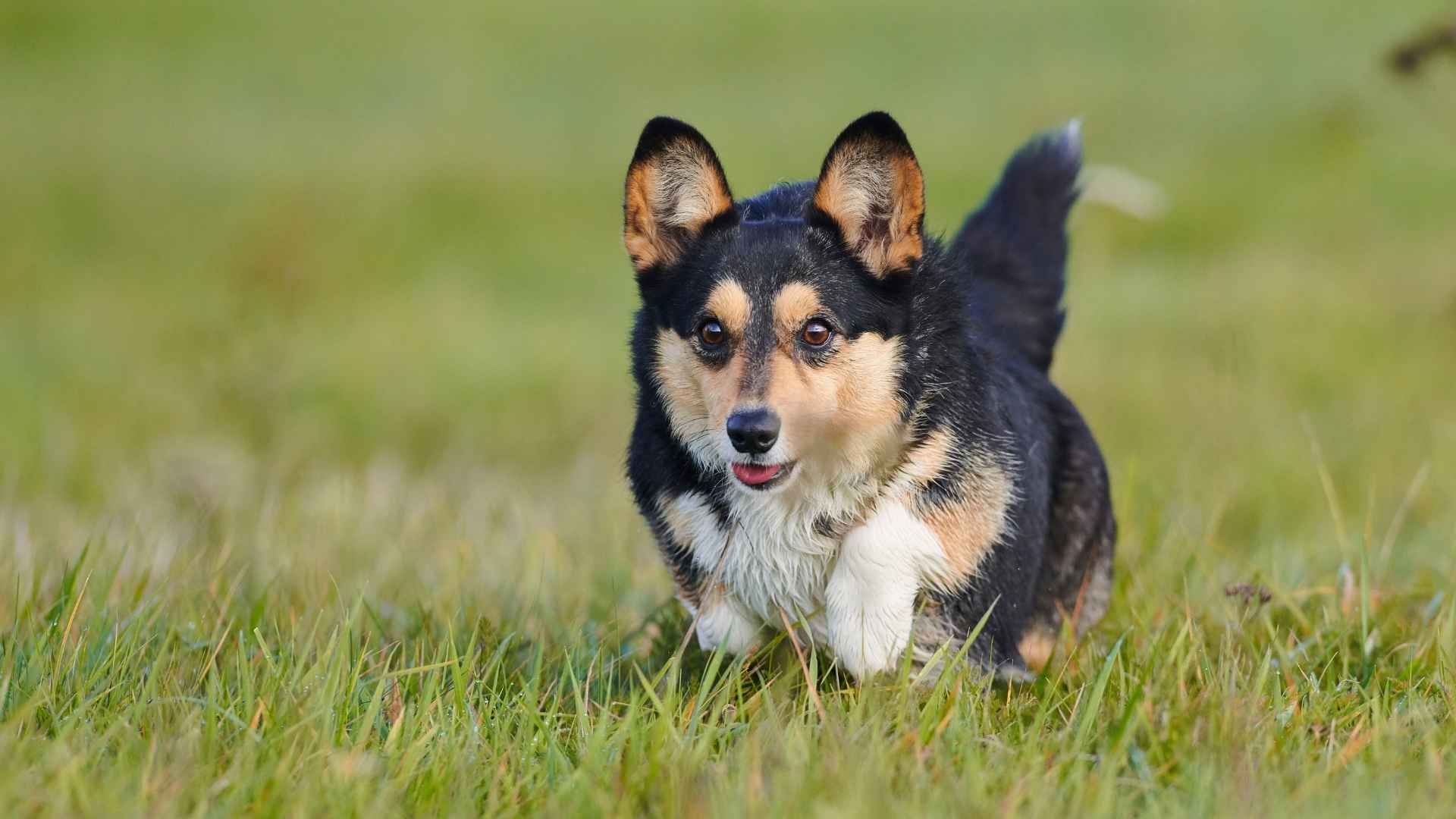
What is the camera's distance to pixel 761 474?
3.20 m

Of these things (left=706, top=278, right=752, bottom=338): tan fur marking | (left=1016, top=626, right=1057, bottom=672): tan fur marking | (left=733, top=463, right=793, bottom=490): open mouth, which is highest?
(left=706, top=278, right=752, bottom=338): tan fur marking

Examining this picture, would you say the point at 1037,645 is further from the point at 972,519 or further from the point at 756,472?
the point at 756,472

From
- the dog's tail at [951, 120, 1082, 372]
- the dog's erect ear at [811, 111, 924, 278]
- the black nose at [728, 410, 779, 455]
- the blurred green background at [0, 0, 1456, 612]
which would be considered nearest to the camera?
the black nose at [728, 410, 779, 455]

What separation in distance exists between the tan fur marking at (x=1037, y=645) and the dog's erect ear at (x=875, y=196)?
3.94ft

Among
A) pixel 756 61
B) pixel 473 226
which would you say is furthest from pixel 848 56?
pixel 473 226

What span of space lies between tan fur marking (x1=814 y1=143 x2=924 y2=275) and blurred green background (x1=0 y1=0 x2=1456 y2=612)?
1.51m

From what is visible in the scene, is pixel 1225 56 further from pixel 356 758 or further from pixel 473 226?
pixel 356 758

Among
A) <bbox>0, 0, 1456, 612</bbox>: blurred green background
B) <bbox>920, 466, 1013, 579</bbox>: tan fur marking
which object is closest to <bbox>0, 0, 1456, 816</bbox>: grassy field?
<bbox>0, 0, 1456, 612</bbox>: blurred green background

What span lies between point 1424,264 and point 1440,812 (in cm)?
1001

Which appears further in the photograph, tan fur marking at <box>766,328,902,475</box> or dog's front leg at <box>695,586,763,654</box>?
dog's front leg at <box>695,586,763,654</box>

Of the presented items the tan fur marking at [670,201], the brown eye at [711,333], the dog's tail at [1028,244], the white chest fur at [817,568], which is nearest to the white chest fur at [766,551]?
the white chest fur at [817,568]

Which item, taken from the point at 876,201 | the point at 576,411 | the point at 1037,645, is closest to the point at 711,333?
the point at 876,201

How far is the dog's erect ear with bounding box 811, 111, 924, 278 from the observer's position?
3301 mm

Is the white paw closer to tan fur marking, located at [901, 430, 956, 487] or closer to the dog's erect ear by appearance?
tan fur marking, located at [901, 430, 956, 487]
